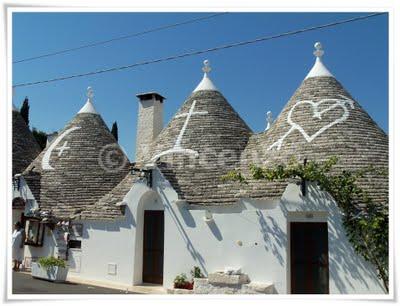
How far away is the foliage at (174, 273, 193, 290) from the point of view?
1275 centimetres

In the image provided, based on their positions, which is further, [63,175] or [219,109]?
[63,175]

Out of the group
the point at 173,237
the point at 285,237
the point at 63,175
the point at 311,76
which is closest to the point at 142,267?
the point at 173,237

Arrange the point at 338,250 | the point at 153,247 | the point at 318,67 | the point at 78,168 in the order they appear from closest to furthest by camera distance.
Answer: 1. the point at 338,250
2. the point at 153,247
3. the point at 318,67
4. the point at 78,168

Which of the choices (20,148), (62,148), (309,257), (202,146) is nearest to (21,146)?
(20,148)

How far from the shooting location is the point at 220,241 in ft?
41.9

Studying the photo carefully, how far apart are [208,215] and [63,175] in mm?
7830

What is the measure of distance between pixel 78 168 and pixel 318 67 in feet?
32.6

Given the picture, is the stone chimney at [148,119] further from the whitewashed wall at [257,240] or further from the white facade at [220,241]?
the whitewashed wall at [257,240]

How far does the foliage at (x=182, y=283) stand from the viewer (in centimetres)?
1275

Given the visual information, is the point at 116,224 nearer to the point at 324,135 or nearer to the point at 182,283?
the point at 182,283

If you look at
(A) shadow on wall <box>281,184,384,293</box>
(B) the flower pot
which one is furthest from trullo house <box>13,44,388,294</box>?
(B) the flower pot
